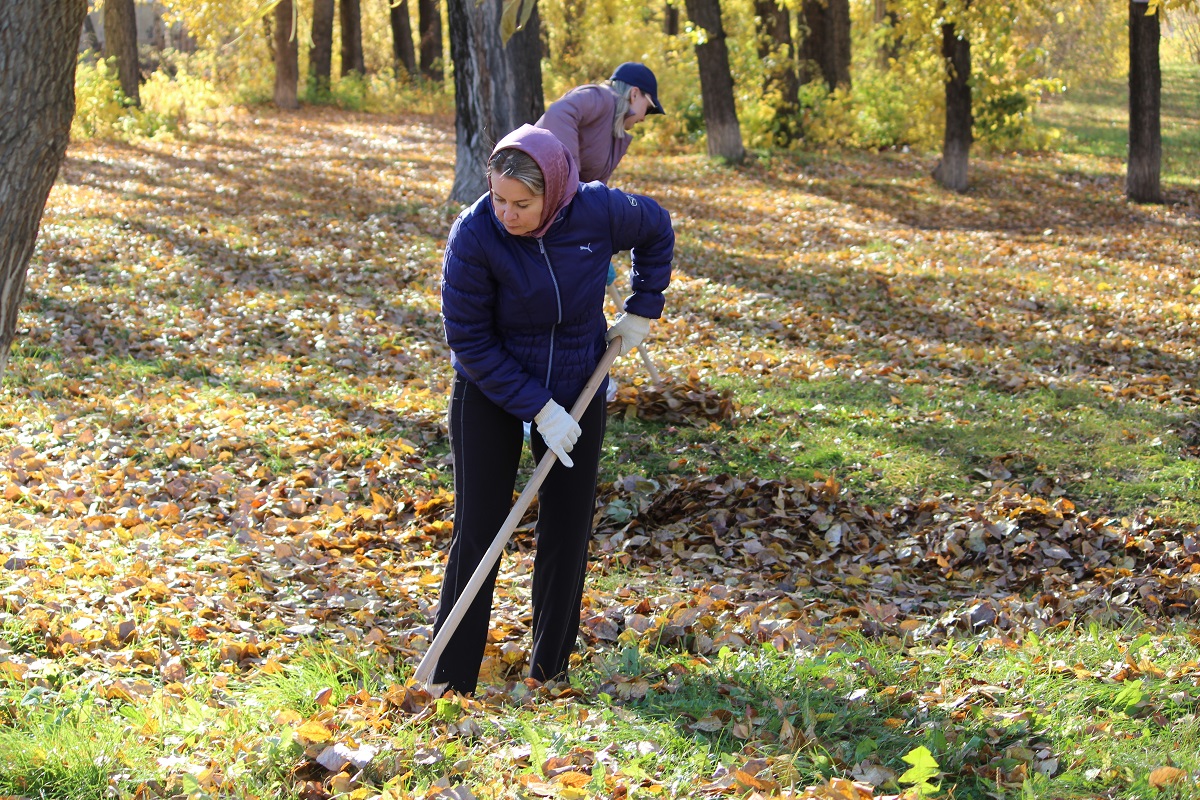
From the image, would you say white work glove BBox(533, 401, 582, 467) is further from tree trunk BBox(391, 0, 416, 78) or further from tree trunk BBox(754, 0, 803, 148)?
tree trunk BBox(391, 0, 416, 78)

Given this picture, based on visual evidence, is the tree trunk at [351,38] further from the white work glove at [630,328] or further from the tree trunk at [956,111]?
the white work glove at [630,328]

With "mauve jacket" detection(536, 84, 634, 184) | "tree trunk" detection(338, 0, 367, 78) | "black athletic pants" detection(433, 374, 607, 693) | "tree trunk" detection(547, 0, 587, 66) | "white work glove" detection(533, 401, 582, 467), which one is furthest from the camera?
"tree trunk" detection(547, 0, 587, 66)

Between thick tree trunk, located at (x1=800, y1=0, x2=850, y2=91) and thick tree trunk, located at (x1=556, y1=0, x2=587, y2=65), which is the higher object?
thick tree trunk, located at (x1=556, y1=0, x2=587, y2=65)

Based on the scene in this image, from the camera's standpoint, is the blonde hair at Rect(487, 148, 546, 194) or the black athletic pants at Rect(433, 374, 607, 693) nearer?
the blonde hair at Rect(487, 148, 546, 194)

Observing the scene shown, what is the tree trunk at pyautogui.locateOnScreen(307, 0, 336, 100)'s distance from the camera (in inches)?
1094

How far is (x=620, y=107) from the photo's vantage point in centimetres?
598

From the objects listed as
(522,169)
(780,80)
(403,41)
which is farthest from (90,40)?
(522,169)

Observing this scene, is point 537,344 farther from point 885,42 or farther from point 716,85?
point 885,42

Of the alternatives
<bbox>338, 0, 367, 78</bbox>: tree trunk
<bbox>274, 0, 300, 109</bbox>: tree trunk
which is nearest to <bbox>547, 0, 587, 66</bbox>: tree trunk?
<bbox>338, 0, 367, 78</bbox>: tree trunk

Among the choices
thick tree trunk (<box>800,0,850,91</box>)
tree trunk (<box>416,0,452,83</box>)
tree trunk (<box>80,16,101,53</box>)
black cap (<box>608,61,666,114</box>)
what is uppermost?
tree trunk (<box>416,0,452,83</box>)

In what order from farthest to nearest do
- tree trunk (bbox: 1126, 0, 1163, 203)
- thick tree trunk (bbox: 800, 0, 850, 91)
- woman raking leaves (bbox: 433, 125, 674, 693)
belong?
thick tree trunk (bbox: 800, 0, 850, 91)
tree trunk (bbox: 1126, 0, 1163, 203)
woman raking leaves (bbox: 433, 125, 674, 693)

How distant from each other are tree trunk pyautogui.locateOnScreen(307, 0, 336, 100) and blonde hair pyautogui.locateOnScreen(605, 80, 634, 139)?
23717mm

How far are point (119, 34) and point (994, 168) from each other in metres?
15.4

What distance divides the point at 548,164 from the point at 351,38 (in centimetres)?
2952
